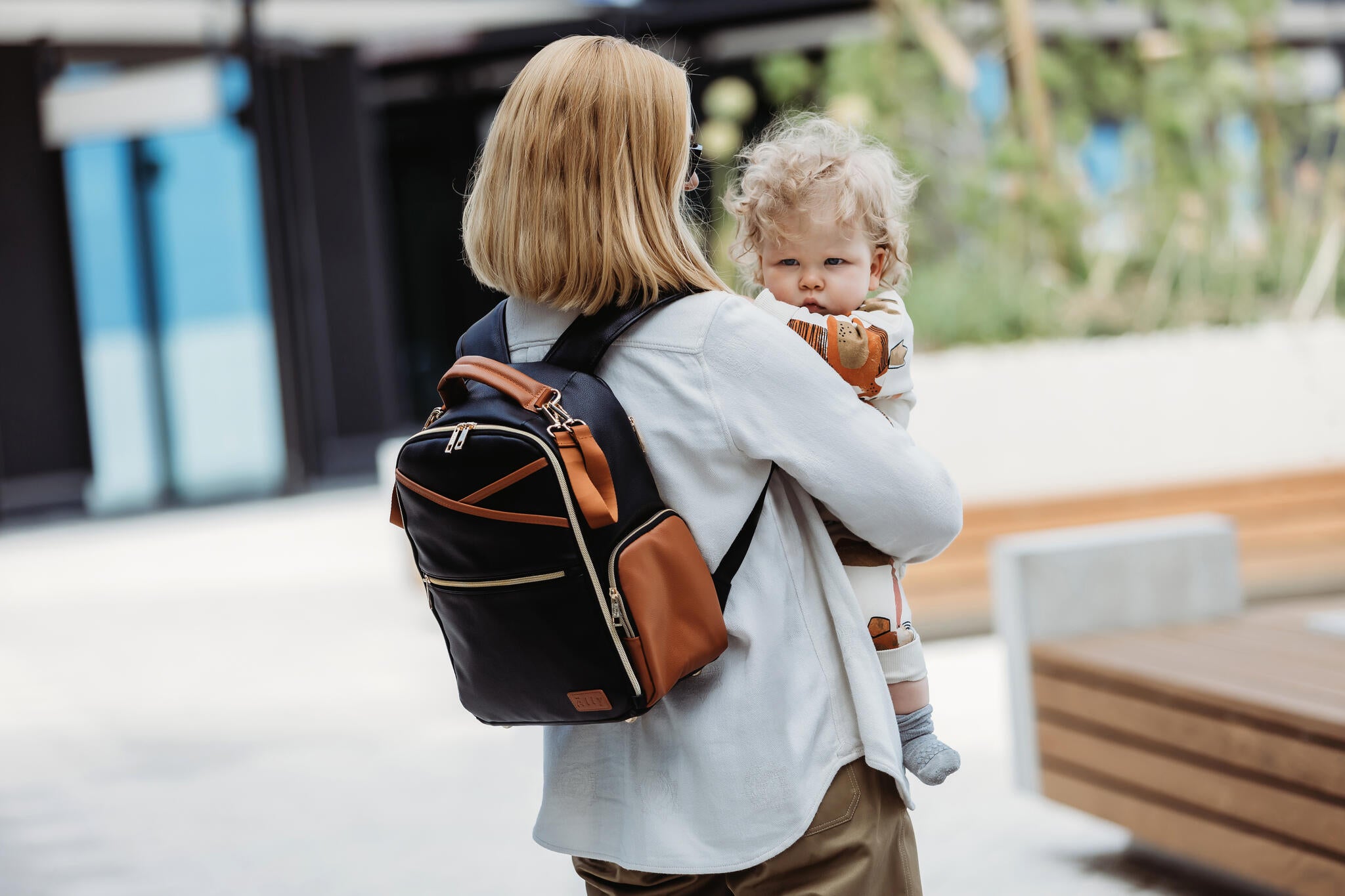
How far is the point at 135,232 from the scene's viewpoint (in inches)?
489

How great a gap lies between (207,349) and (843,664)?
1231 cm

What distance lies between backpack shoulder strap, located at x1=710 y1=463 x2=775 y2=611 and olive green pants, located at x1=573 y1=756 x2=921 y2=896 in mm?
233

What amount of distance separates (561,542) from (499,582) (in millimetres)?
85

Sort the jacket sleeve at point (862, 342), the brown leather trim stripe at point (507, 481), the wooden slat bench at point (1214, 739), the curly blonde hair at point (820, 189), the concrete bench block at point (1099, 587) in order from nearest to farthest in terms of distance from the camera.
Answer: the brown leather trim stripe at point (507, 481), the jacket sleeve at point (862, 342), the curly blonde hair at point (820, 189), the wooden slat bench at point (1214, 739), the concrete bench block at point (1099, 587)

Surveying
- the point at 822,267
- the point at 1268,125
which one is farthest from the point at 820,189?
the point at 1268,125

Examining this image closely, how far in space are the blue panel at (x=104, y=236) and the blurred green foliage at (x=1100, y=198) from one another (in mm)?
6787

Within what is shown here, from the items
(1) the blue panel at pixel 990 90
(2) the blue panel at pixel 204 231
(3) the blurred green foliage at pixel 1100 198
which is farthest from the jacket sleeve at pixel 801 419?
(2) the blue panel at pixel 204 231

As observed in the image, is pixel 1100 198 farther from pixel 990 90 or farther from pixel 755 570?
pixel 755 570

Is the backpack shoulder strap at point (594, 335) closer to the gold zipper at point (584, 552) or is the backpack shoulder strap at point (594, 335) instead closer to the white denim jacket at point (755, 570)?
the white denim jacket at point (755, 570)

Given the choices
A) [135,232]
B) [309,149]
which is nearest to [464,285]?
[309,149]

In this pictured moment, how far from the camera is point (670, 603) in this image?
A: 130cm

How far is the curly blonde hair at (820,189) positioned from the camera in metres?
1.56

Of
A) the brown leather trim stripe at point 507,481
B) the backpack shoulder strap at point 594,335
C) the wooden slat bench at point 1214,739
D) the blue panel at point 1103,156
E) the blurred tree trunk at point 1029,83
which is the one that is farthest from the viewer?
the blue panel at point 1103,156

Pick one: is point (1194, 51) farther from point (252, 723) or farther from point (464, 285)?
point (464, 285)
